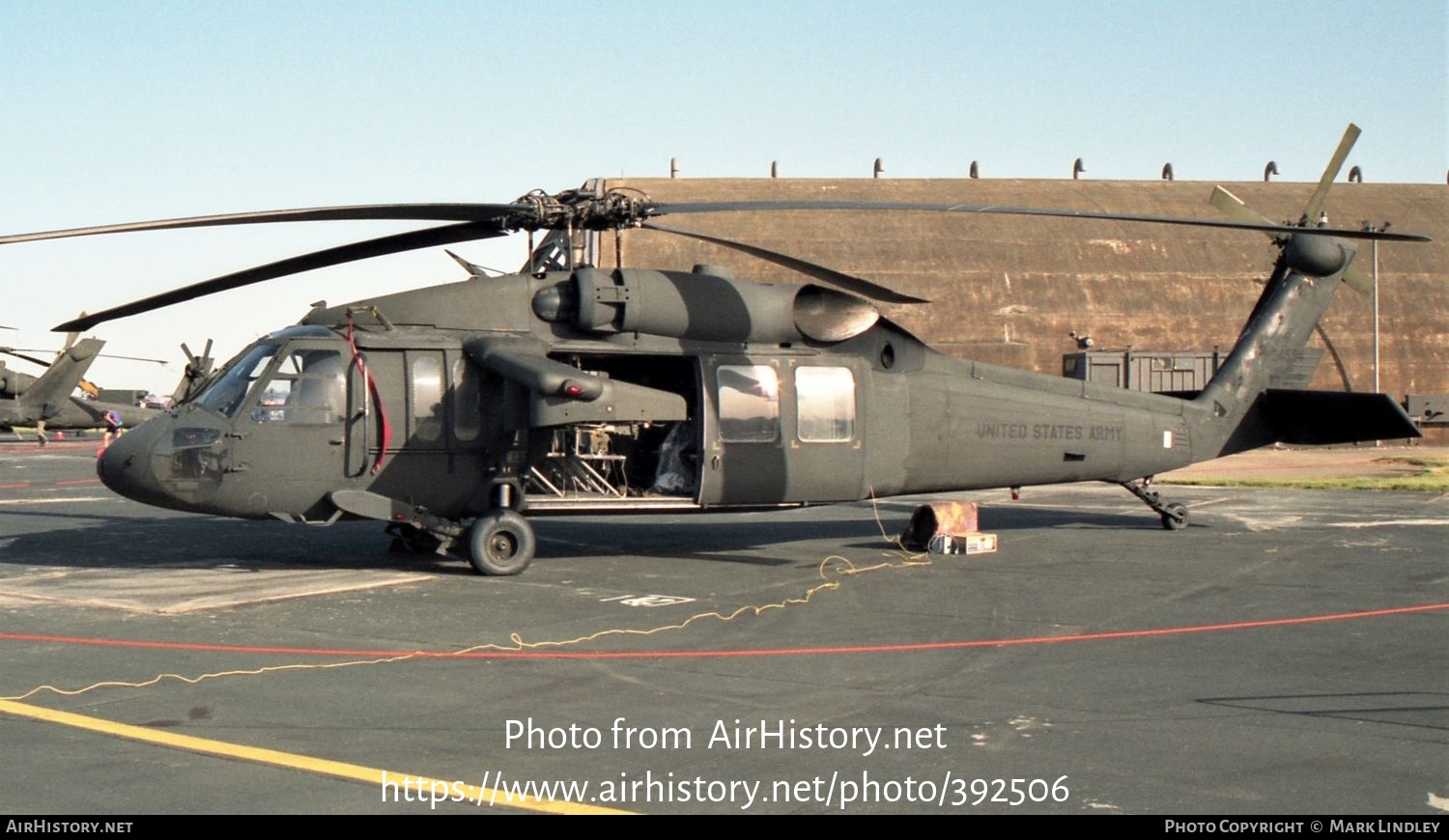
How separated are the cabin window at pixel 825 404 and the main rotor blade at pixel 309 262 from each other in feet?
14.1

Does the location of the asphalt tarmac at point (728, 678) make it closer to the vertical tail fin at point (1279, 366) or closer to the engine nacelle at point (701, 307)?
the vertical tail fin at point (1279, 366)

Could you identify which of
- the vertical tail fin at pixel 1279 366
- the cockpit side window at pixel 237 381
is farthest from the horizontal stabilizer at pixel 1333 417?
the cockpit side window at pixel 237 381

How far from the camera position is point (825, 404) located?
17.2m

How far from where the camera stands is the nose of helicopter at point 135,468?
1466 cm

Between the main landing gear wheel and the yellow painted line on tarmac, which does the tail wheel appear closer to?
the main landing gear wheel

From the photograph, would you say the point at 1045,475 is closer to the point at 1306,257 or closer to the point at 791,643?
the point at 1306,257

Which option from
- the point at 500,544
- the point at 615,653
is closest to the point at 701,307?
the point at 500,544

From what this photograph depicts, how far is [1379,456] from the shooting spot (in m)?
41.7

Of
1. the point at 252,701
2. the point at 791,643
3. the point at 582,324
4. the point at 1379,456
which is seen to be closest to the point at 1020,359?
the point at 1379,456

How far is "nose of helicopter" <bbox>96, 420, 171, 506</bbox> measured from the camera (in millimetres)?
14664

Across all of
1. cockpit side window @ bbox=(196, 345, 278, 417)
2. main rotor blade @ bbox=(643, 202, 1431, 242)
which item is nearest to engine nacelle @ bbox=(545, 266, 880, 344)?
main rotor blade @ bbox=(643, 202, 1431, 242)

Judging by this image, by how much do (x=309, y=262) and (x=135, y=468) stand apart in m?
2.95

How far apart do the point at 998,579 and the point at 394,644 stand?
23.8 feet

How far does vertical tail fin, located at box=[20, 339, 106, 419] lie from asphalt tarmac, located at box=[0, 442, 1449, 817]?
28787 millimetres
